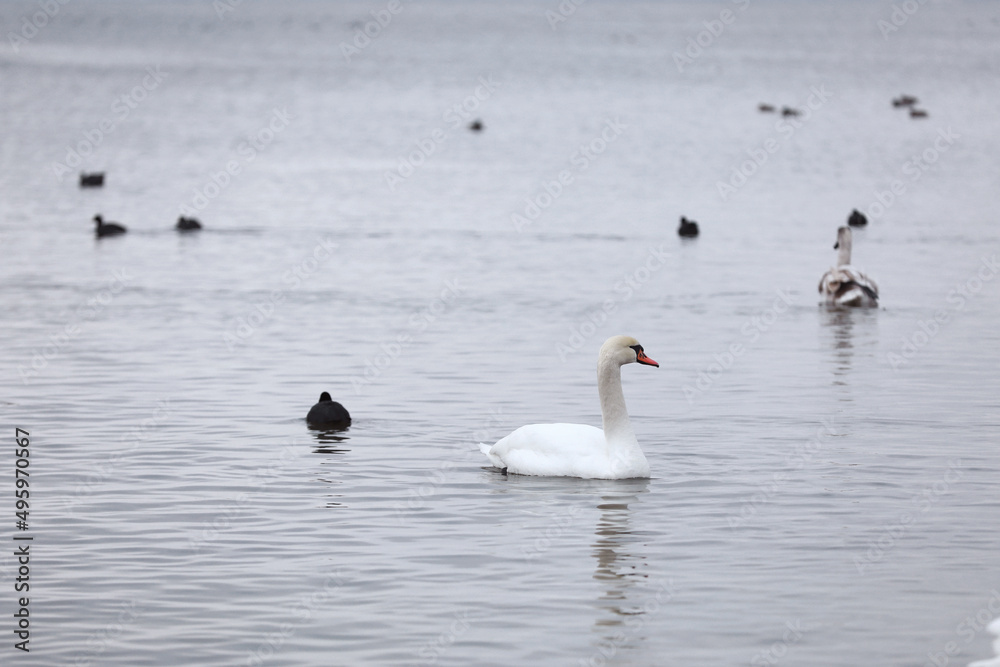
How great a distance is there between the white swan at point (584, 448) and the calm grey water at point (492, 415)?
15cm

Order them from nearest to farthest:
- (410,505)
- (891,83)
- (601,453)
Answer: (410,505) < (601,453) < (891,83)

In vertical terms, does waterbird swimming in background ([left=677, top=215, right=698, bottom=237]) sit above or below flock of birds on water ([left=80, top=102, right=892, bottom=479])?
above

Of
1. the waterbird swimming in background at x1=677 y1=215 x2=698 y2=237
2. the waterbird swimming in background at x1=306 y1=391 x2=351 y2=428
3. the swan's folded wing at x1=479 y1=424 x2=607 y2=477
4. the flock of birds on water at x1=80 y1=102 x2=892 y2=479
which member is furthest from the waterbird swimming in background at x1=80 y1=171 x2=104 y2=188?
the swan's folded wing at x1=479 y1=424 x2=607 y2=477

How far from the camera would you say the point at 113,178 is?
4678 cm

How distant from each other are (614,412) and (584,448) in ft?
1.31

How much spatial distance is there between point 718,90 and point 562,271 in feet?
245

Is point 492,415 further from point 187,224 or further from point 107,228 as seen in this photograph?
point 187,224

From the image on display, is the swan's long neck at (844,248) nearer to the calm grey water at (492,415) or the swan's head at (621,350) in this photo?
the calm grey water at (492,415)

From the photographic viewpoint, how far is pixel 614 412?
13.0 metres

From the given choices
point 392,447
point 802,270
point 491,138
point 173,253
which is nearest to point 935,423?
point 392,447

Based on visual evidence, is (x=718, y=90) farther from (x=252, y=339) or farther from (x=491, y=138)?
(x=252, y=339)

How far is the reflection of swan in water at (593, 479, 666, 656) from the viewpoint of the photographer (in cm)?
925

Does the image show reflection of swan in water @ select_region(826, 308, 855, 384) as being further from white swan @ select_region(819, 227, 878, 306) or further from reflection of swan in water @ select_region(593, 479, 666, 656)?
reflection of swan in water @ select_region(593, 479, 666, 656)

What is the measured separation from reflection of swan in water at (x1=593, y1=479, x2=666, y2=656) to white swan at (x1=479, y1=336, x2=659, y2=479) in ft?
1.14
